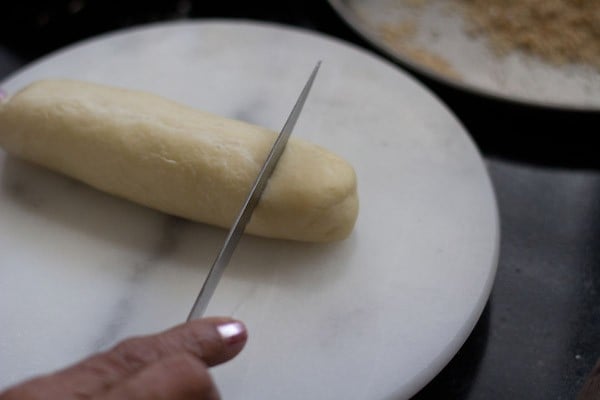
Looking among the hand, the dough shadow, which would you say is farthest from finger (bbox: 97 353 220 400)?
the dough shadow

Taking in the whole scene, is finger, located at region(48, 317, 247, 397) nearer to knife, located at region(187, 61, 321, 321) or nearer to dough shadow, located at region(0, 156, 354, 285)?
knife, located at region(187, 61, 321, 321)

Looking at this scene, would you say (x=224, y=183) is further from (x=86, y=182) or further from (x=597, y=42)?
(x=597, y=42)

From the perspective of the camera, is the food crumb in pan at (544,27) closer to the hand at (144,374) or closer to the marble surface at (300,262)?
the marble surface at (300,262)

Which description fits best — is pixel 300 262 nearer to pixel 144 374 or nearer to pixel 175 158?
pixel 175 158

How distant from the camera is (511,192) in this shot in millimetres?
1312

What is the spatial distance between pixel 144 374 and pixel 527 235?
36.9 inches

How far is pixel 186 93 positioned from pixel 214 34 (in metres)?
0.23

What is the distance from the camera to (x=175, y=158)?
1.04 meters

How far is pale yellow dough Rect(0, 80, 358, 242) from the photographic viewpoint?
3.32ft

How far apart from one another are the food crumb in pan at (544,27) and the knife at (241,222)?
1017mm

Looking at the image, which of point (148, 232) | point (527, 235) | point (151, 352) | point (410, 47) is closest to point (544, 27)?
point (410, 47)

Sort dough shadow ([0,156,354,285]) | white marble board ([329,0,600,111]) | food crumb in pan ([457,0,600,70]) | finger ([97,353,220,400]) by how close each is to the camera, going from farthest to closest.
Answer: food crumb in pan ([457,0,600,70]), white marble board ([329,0,600,111]), dough shadow ([0,156,354,285]), finger ([97,353,220,400])

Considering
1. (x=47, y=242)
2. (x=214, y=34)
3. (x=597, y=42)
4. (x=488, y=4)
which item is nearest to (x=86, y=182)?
(x=47, y=242)

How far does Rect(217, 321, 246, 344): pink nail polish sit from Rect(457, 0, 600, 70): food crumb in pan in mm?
1375
